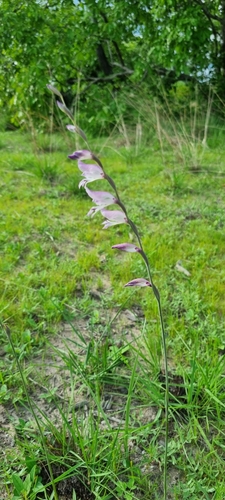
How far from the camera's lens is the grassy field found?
1.19m

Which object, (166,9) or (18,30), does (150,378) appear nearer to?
(18,30)

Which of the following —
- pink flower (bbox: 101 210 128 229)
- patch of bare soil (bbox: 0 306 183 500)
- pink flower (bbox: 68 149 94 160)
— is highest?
pink flower (bbox: 68 149 94 160)

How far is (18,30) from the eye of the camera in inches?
242

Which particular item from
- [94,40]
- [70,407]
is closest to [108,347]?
[70,407]

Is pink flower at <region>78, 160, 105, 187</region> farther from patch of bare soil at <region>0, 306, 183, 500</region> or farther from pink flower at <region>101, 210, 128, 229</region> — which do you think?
patch of bare soil at <region>0, 306, 183, 500</region>

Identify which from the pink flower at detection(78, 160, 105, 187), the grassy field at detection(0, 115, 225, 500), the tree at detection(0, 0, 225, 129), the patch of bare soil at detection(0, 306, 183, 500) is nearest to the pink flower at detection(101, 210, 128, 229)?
the pink flower at detection(78, 160, 105, 187)

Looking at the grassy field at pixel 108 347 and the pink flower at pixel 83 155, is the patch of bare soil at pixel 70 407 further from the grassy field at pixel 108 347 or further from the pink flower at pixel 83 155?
the pink flower at pixel 83 155

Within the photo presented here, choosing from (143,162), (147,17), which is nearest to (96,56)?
(147,17)

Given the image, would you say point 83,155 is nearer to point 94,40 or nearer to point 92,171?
point 92,171

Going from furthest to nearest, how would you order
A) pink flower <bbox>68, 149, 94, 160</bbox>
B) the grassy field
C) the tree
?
the tree, the grassy field, pink flower <bbox>68, 149, 94, 160</bbox>

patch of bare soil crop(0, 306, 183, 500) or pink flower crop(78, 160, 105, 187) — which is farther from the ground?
pink flower crop(78, 160, 105, 187)

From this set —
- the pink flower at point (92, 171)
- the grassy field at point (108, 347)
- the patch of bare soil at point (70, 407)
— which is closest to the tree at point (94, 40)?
the grassy field at point (108, 347)

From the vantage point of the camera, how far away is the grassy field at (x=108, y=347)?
3.90ft

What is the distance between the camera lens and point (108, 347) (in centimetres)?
175
